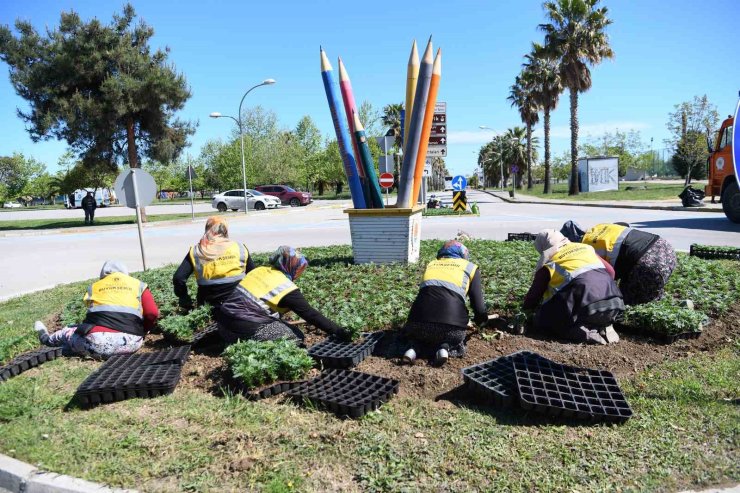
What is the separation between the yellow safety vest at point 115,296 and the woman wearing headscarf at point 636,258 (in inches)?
185

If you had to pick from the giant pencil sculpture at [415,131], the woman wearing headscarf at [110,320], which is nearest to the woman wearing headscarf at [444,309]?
the woman wearing headscarf at [110,320]

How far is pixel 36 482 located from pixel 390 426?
2112 millimetres

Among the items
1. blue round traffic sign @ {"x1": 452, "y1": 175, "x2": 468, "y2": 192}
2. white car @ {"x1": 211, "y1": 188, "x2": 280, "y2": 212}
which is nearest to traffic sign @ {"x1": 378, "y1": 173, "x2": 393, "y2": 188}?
blue round traffic sign @ {"x1": 452, "y1": 175, "x2": 468, "y2": 192}

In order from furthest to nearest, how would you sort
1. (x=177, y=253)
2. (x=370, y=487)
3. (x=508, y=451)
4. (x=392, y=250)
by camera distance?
(x=177, y=253)
(x=392, y=250)
(x=508, y=451)
(x=370, y=487)

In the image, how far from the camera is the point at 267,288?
4.77m

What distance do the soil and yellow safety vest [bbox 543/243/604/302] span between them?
55cm

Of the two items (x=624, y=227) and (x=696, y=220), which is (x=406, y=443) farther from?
(x=696, y=220)

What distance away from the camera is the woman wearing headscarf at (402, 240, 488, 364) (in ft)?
14.8

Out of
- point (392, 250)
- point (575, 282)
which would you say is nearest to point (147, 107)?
point (392, 250)

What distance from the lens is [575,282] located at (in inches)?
185

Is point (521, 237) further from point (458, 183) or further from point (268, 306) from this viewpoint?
point (458, 183)

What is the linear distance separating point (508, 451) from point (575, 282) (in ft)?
6.79

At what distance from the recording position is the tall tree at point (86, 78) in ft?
80.9

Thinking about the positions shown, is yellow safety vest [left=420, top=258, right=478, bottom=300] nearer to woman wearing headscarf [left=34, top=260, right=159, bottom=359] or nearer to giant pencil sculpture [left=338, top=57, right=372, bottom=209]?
woman wearing headscarf [left=34, top=260, right=159, bottom=359]
